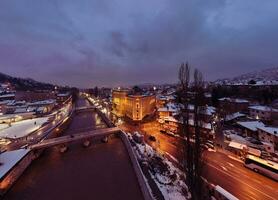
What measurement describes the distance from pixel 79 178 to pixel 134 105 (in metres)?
32.9

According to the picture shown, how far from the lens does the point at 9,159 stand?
43.0 feet

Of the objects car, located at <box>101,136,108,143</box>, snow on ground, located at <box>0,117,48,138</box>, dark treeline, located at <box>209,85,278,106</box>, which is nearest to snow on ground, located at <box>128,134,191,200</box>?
car, located at <box>101,136,108,143</box>

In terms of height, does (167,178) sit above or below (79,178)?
below

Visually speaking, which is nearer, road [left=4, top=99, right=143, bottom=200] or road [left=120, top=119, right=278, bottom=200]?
road [left=4, top=99, right=143, bottom=200]

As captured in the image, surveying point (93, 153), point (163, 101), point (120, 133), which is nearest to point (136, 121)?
point (163, 101)

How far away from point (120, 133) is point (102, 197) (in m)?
13.6

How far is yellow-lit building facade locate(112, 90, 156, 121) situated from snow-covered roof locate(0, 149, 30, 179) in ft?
104

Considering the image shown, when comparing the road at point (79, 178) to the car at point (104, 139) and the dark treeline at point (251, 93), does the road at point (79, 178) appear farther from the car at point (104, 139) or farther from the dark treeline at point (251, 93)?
the dark treeline at point (251, 93)

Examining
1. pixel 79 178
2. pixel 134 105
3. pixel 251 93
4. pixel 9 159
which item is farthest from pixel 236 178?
pixel 251 93

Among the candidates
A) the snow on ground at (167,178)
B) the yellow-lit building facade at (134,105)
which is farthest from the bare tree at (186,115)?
the yellow-lit building facade at (134,105)

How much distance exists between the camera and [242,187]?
14.8 metres

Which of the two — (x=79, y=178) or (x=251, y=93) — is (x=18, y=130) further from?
(x=251, y=93)

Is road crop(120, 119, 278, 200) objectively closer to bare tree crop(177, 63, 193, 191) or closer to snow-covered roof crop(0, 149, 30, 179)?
bare tree crop(177, 63, 193, 191)

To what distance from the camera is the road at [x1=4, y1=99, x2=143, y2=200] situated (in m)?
10.9
